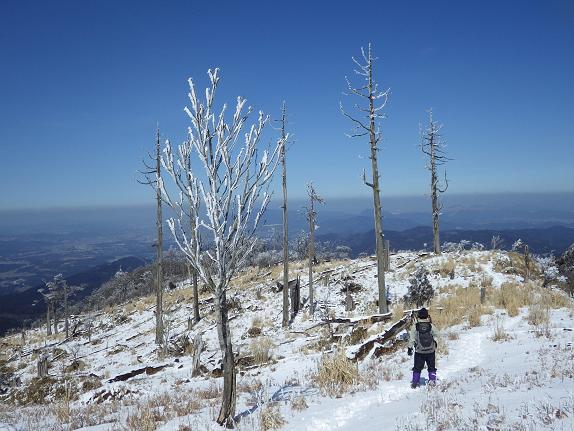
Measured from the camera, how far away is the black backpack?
311 inches

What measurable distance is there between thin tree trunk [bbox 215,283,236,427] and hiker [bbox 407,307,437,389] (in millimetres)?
3629

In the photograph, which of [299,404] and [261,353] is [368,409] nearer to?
[299,404]

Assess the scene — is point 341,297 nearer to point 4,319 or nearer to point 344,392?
point 344,392

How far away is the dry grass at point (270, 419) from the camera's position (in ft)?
18.9

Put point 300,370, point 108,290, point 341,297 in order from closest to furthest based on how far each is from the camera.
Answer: point 300,370 → point 341,297 → point 108,290

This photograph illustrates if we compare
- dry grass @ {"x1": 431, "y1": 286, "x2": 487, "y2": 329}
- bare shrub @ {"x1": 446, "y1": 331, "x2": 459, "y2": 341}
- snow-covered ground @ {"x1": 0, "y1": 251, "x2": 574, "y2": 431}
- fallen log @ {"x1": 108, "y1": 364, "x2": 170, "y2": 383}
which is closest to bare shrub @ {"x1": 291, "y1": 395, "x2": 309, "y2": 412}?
snow-covered ground @ {"x1": 0, "y1": 251, "x2": 574, "y2": 431}

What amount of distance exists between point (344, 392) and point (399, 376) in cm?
161

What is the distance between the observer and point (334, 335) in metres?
13.3

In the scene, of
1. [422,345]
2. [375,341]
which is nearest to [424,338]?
[422,345]

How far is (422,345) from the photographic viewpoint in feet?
26.2

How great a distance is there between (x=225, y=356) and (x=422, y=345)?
4.27 meters

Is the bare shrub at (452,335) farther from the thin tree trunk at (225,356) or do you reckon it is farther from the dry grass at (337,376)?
the thin tree trunk at (225,356)

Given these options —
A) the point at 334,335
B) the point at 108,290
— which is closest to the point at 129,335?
the point at 334,335

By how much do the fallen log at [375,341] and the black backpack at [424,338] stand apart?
7.56 feet
